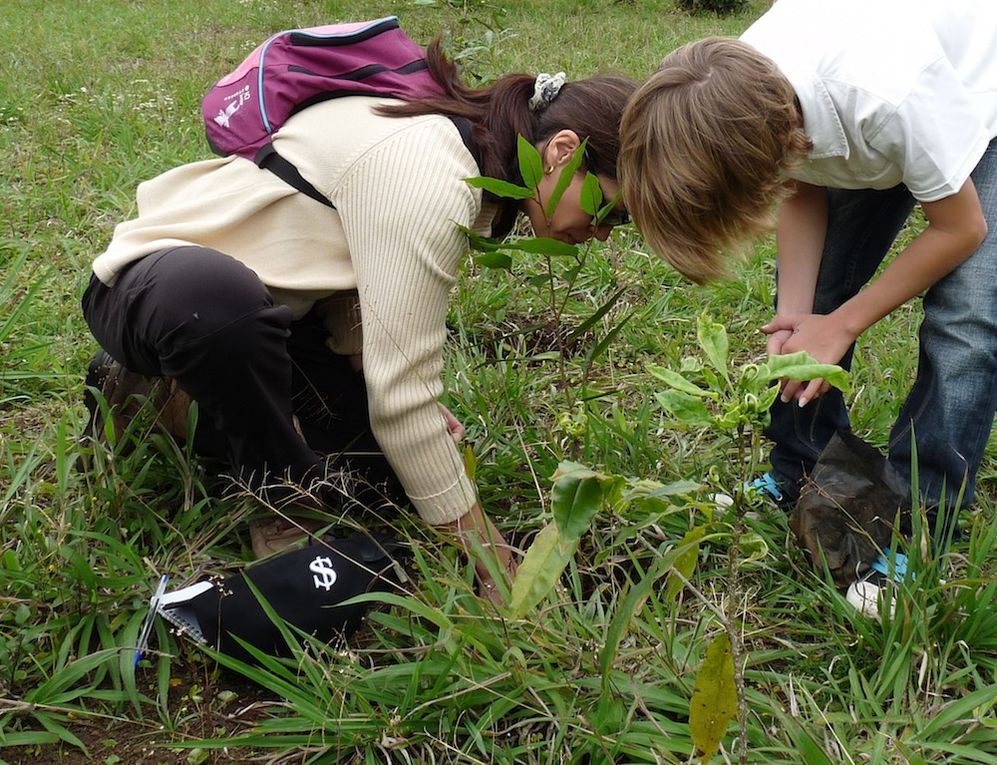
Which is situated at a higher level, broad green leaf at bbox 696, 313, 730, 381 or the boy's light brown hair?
broad green leaf at bbox 696, 313, 730, 381

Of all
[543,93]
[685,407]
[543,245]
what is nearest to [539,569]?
[685,407]

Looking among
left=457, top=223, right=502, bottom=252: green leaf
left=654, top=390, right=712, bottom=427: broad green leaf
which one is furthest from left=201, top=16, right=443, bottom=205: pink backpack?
left=654, top=390, right=712, bottom=427: broad green leaf

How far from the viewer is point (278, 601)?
1584 millimetres

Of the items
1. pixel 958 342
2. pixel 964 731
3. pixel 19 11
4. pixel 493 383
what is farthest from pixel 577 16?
pixel 964 731

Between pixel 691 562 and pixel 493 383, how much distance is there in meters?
1.19

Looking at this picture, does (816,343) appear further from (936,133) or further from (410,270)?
(410,270)

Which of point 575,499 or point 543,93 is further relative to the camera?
point 543,93

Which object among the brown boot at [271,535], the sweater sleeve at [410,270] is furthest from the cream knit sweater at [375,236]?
the brown boot at [271,535]

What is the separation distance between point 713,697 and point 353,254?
94 cm

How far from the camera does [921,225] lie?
335 cm

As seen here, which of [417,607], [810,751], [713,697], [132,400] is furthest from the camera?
[132,400]

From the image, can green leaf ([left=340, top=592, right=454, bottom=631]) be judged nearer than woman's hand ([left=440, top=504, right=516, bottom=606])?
Yes

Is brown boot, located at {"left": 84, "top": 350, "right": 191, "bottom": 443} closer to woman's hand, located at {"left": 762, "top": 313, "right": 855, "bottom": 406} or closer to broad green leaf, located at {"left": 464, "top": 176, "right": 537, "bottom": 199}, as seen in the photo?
broad green leaf, located at {"left": 464, "top": 176, "right": 537, "bottom": 199}

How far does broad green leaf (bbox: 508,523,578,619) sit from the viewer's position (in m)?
1.01
